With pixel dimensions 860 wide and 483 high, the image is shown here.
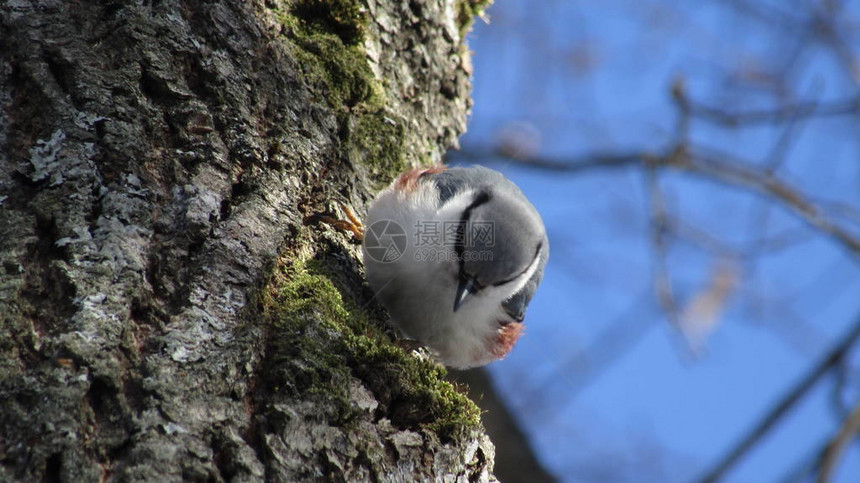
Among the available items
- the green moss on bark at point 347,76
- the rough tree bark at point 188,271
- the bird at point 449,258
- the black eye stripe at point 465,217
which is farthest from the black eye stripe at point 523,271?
the green moss on bark at point 347,76

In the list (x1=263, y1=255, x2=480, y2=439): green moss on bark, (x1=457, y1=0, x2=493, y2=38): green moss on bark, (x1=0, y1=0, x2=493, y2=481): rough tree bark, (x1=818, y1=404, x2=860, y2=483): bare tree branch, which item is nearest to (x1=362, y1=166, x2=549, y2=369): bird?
(x1=0, y1=0, x2=493, y2=481): rough tree bark

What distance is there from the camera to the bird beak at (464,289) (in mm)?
2262

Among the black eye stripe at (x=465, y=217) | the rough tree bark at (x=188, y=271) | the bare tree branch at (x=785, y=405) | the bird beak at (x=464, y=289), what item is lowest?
the bare tree branch at (x=785, y=405)

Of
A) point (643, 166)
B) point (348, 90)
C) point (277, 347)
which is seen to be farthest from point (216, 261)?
point (643, 166)

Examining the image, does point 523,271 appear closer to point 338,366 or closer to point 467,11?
point 338,366

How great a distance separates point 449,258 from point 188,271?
0.92 metres

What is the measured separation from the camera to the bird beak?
226 cm

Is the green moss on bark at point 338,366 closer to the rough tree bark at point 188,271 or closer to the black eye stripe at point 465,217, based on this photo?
the rough tree bark at point 188,271

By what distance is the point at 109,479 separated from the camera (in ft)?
3.96

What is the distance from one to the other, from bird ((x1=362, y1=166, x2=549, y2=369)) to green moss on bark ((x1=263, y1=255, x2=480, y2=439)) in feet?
1.42

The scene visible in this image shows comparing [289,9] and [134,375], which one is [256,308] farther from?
[289,9]

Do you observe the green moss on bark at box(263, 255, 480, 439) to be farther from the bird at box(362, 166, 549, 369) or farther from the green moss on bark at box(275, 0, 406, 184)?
the green moss on bark at box(275, 0, 406, 184)

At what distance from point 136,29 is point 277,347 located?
0.89 meters

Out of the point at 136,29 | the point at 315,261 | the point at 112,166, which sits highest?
the point at 136,29
